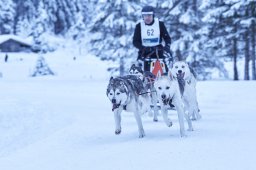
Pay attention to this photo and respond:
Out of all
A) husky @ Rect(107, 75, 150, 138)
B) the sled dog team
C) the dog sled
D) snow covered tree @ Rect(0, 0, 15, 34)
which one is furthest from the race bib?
snow covered tree @ Rect(0, 0, 15, 34)

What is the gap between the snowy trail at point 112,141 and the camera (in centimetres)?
528

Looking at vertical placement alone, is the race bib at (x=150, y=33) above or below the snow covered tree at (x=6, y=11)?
below

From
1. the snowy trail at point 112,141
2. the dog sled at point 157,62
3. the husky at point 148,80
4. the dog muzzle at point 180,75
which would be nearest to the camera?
the snowy trail at point 112,141

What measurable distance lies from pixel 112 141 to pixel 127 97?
2.81 ft

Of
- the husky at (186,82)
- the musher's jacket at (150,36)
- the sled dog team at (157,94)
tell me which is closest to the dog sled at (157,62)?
the musher's jacket at (150,36)

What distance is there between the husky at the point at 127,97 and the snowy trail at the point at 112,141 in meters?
0.38

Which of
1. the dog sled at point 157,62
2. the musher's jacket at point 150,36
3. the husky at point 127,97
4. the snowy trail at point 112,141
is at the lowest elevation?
the snowy trail at point 112,141

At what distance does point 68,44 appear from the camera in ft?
228

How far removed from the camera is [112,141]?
23.2 ft

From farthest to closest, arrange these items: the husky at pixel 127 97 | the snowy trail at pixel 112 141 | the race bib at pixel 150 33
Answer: the race bib at pixel 150 33
the husky at pixel 127 97
the snowy trail at pixel 112 141

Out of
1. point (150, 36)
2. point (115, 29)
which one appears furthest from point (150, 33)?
point (115, 29)

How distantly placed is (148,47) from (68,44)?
201 feet

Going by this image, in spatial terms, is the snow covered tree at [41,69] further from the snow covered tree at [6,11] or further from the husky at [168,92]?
the husky at [168,92]

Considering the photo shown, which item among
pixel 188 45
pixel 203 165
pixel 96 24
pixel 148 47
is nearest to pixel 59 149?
pixel 203 165
